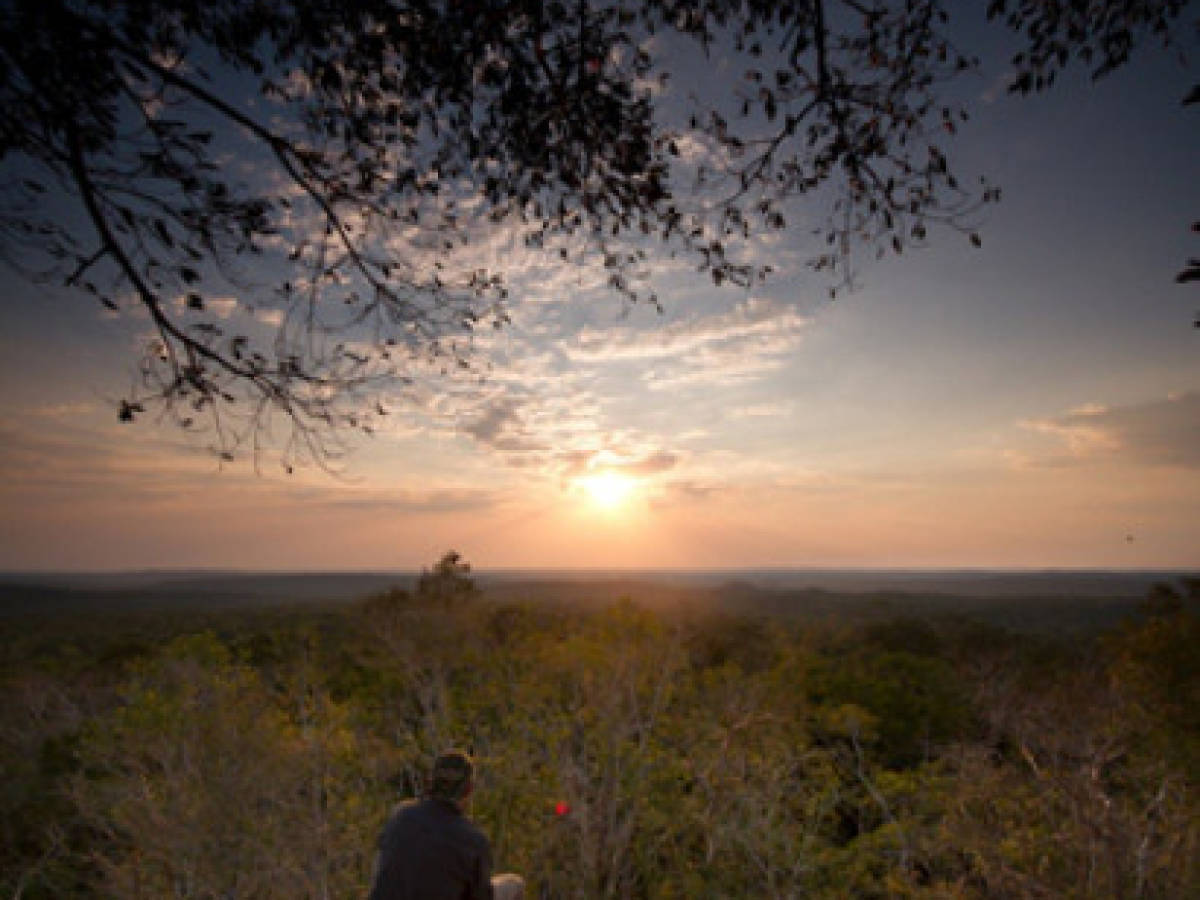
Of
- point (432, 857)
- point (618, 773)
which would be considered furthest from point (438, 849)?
point (618, 773)

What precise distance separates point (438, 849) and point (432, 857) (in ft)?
0.15

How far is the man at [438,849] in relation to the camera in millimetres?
3354

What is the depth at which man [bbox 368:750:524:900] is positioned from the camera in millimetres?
3354

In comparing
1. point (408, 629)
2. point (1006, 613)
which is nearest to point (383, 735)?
point (408, 629)

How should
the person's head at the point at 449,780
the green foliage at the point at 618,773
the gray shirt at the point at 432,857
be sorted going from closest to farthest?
the gray shirt at the point at 432,857
the person's head at the point at 449,780
the green foliage at the point at 618,773

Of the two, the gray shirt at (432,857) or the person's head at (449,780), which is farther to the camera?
the person's head at (449,780)

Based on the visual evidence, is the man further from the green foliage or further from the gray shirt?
the green foliage

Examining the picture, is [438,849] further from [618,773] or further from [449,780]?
[618,773]

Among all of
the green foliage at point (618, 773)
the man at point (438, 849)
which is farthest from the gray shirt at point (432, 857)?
the green foliage at point (618, 773)

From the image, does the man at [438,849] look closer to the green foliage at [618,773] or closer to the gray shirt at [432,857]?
the gray shirt at [432,857]

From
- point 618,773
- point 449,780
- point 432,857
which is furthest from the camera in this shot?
point 618,773

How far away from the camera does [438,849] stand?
339cm

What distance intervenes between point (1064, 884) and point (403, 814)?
6.59 m

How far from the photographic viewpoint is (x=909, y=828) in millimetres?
9195
